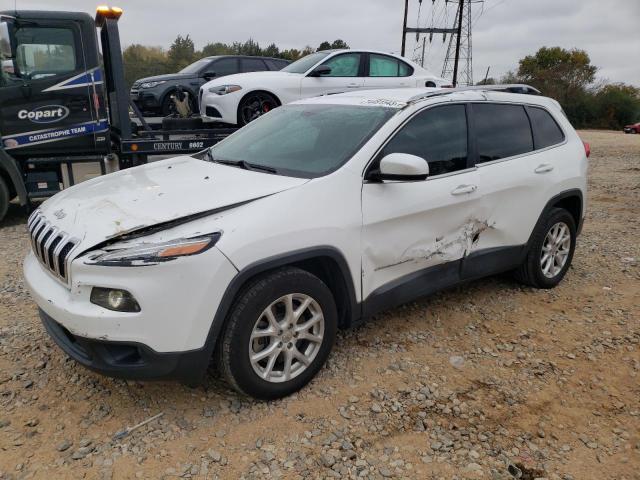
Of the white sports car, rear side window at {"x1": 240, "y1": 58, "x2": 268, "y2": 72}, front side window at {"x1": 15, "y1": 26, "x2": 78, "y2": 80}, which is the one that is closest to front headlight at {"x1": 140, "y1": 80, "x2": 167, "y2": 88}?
rear side window at {"x1": 240, "y1": 58, "x2": 268, "y2": 72}

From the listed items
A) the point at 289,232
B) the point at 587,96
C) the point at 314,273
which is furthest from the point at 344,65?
the point at 587,96

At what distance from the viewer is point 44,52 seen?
256 inches

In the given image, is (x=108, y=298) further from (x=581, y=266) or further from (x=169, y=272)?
(x=581, y=266)

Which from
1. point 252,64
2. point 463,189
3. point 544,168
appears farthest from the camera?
point 252,64

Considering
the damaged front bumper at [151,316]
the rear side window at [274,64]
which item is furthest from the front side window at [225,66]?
the damaged front bumper at [151,316]

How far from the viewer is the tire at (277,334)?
2.62 m

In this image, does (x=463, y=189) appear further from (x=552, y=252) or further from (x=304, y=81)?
(x=304, y=81)

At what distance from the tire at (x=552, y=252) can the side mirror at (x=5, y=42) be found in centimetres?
626

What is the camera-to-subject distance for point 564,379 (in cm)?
325

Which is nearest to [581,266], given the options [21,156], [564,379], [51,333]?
[564,379]

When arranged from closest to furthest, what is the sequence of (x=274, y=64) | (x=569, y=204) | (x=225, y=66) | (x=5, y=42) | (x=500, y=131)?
(x=500, y=131) → (x=569, y=204) → (x=5, y=42) → (x=225, y=66) → (x=274, y=64)

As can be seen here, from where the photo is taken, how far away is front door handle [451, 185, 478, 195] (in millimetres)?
3541

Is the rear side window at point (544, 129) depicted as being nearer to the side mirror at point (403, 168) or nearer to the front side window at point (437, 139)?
the front side window at point (437, 139)

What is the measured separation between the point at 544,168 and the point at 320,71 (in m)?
5.10
